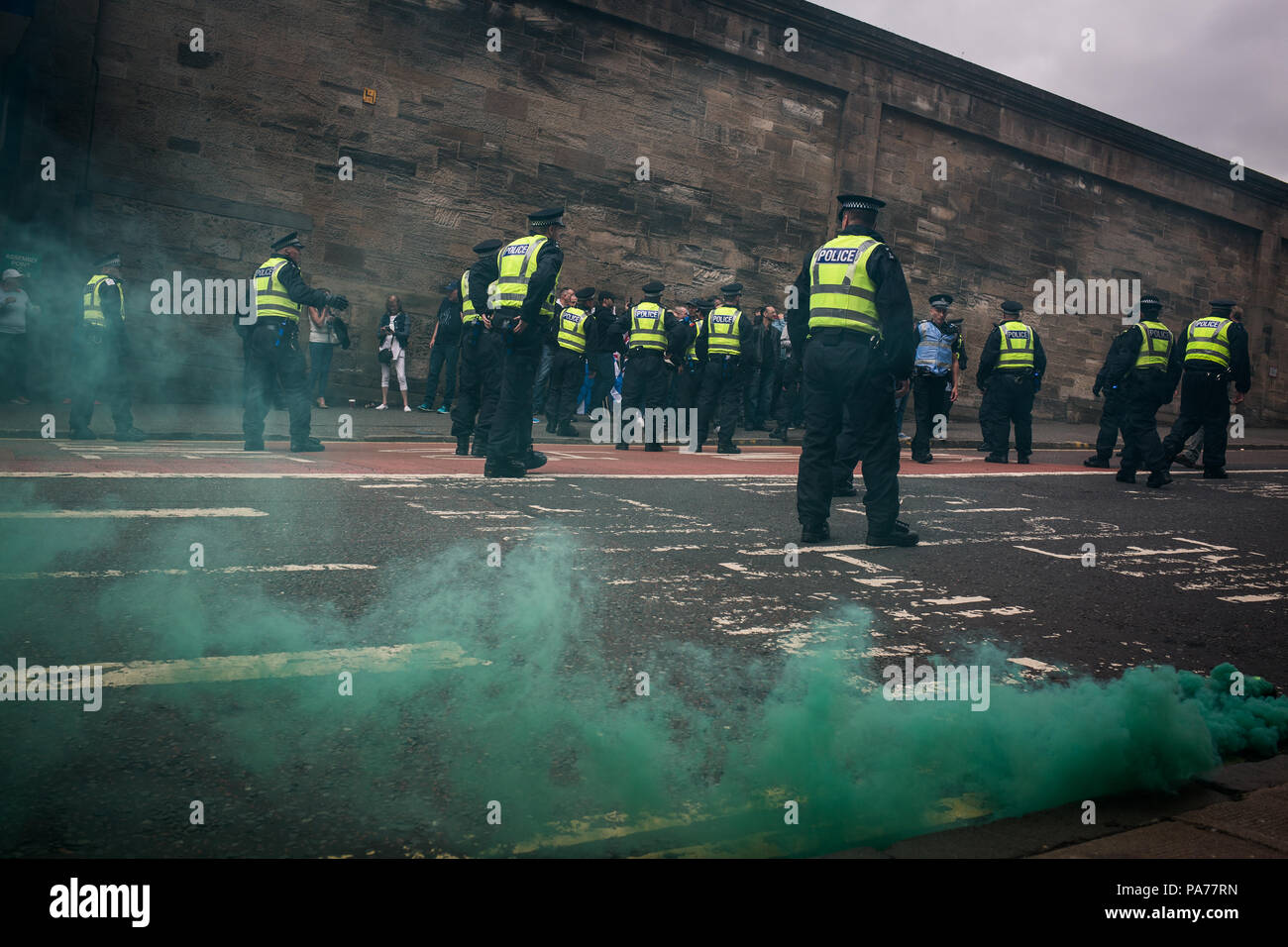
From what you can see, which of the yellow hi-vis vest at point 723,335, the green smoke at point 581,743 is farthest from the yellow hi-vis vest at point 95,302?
the green smoke at point 581,743

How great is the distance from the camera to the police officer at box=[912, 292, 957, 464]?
45.9ft

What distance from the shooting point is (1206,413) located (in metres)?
12.4

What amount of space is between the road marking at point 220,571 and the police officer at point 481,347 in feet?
14.4

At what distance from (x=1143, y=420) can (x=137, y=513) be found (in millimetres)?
9649

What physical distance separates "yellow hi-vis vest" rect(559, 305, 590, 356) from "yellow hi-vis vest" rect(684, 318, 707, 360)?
1906mm

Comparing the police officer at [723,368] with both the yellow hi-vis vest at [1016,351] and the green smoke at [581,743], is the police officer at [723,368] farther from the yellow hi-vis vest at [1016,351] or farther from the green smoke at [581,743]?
the green smoke at [581,743]

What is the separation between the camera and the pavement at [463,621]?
2457mm

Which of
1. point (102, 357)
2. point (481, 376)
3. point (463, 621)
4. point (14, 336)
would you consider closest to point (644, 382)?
point (481, 376)

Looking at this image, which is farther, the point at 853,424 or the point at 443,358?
the point at 443,358

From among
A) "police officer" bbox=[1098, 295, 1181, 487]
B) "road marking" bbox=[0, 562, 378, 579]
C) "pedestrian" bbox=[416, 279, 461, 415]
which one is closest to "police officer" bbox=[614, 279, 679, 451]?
"pedestrian" bbox=[416, 279, 461, 415]

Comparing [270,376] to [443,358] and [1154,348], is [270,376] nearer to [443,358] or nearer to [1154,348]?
[443,358]

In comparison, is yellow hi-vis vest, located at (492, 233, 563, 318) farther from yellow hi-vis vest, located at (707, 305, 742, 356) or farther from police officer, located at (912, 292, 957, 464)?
police officer, located at (912, 292, 957, 464)

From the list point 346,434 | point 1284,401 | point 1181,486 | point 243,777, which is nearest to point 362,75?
point 346,434
